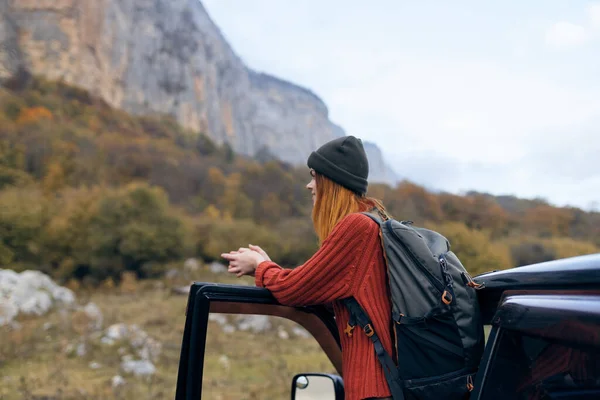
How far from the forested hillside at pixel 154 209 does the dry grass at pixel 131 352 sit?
34.9 ft

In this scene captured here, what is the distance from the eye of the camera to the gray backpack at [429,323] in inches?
49.1

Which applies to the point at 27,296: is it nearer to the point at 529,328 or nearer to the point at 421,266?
the point at 421,266

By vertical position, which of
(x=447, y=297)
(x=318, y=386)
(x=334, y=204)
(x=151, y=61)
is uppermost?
(x=151, y=61)

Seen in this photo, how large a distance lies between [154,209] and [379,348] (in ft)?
87.2

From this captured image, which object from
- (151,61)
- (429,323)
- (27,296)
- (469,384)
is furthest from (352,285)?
(151,61)

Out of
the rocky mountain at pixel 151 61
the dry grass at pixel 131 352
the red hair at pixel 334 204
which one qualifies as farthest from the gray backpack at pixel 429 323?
the rocky mountain at pixel 151 61

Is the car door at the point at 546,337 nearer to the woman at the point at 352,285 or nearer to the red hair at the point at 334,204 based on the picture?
the woman at the point at 352,285

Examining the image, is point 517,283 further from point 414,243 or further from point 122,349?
point 122,349

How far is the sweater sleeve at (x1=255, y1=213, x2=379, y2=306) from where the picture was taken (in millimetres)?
1388

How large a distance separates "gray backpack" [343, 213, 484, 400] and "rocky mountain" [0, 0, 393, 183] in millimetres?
36167

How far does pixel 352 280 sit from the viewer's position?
4.60 ft

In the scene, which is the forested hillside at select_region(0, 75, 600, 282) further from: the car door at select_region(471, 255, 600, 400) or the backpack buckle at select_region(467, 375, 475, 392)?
the car door at select_region(471, 255, 600, 400)

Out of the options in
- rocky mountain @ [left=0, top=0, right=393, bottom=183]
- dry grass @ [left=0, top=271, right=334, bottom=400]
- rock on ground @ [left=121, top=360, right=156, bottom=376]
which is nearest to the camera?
dry grass @ [left=0, top=271, right=334, bottom=400]

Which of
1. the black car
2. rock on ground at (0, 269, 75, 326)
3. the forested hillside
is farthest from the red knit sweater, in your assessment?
the forested hillside
